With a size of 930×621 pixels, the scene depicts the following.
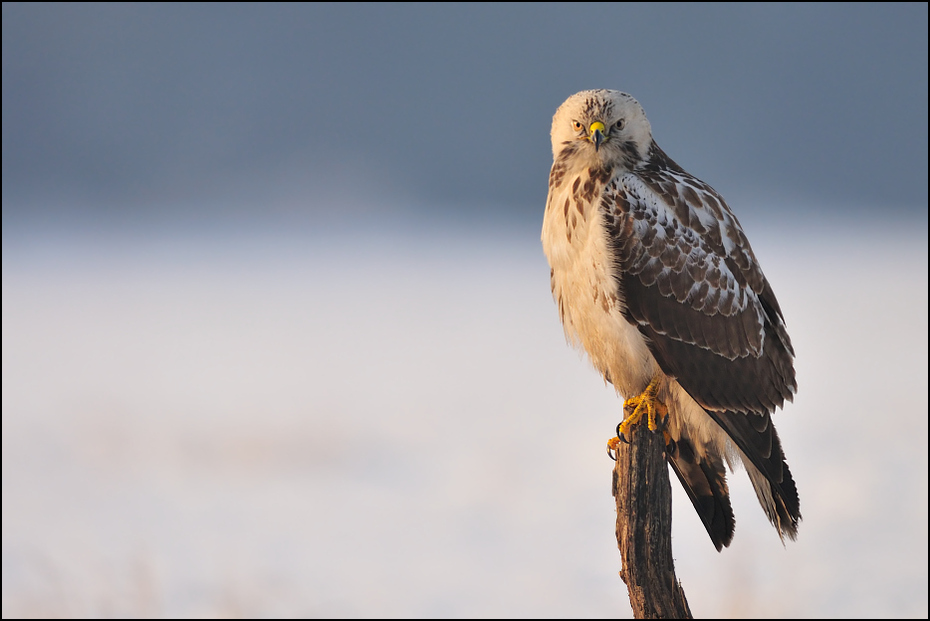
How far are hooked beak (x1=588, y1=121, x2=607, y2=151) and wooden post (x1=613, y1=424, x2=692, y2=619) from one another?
3.47 feet

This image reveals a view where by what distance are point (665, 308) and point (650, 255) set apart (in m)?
0.20

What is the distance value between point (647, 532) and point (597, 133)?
1379mm

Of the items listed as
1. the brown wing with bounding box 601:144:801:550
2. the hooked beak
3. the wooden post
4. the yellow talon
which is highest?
the hooked beak

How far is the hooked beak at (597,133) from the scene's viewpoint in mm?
3041

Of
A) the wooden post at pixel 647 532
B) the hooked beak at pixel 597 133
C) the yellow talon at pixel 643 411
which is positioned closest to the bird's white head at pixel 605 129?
the hooked beak at pixel 597 133

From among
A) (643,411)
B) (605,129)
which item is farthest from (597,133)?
(643,411)

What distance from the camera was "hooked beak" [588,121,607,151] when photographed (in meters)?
3.04

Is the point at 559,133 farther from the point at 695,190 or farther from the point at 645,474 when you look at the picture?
the point at 645,474

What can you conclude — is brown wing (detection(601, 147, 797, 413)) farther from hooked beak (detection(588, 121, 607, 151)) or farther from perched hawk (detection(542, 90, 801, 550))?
hooked beak (detection(588, 121, 607, 151))

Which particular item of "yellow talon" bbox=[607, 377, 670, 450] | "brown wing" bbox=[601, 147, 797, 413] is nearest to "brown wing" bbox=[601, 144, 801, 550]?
"brown wing" bbox=[601, 147, 797, 413]

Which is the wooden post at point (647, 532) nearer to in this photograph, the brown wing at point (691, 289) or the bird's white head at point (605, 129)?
the brown wing at point (691, 289)

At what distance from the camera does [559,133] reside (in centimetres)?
329

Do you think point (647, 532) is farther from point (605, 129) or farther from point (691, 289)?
point (605, 129)

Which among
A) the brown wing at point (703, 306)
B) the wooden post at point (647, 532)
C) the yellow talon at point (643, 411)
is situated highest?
the brown wing at point (703, 306)
